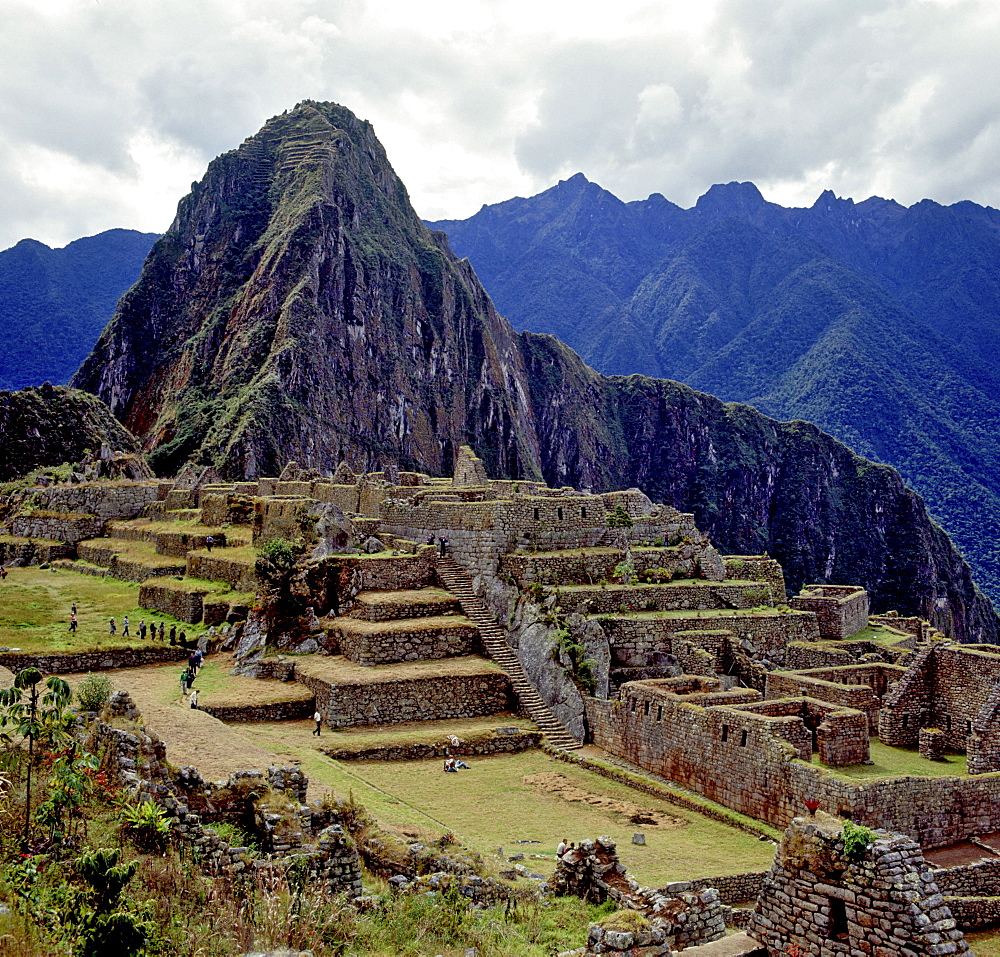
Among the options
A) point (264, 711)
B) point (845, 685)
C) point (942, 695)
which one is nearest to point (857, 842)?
point (845, 685)

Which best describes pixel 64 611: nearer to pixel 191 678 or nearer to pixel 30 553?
pixel 191 678

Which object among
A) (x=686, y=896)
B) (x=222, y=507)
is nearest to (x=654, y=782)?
(x=686, y=896)

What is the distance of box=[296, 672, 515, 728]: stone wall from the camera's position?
18.9 m

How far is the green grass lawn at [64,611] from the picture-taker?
72.9 feet

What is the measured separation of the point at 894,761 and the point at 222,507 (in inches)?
1092

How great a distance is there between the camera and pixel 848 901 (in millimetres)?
6039

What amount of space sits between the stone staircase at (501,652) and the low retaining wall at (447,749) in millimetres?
585

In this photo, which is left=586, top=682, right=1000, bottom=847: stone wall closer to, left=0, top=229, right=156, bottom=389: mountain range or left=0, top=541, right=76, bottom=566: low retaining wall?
left=0, top=541, right=76, bottom=566: low retaining wall

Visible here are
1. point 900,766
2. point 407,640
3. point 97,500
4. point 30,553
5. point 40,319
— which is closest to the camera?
point 900,766

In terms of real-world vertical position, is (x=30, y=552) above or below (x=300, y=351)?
below

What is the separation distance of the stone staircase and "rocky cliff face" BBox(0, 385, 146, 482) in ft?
196

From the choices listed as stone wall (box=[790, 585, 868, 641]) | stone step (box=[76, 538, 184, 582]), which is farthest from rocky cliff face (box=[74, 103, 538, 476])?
stone wall (box=[790, 585, 868, 641])

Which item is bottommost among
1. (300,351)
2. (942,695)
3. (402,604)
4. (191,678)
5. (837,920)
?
(191,678)

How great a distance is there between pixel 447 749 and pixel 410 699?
6.21ft
